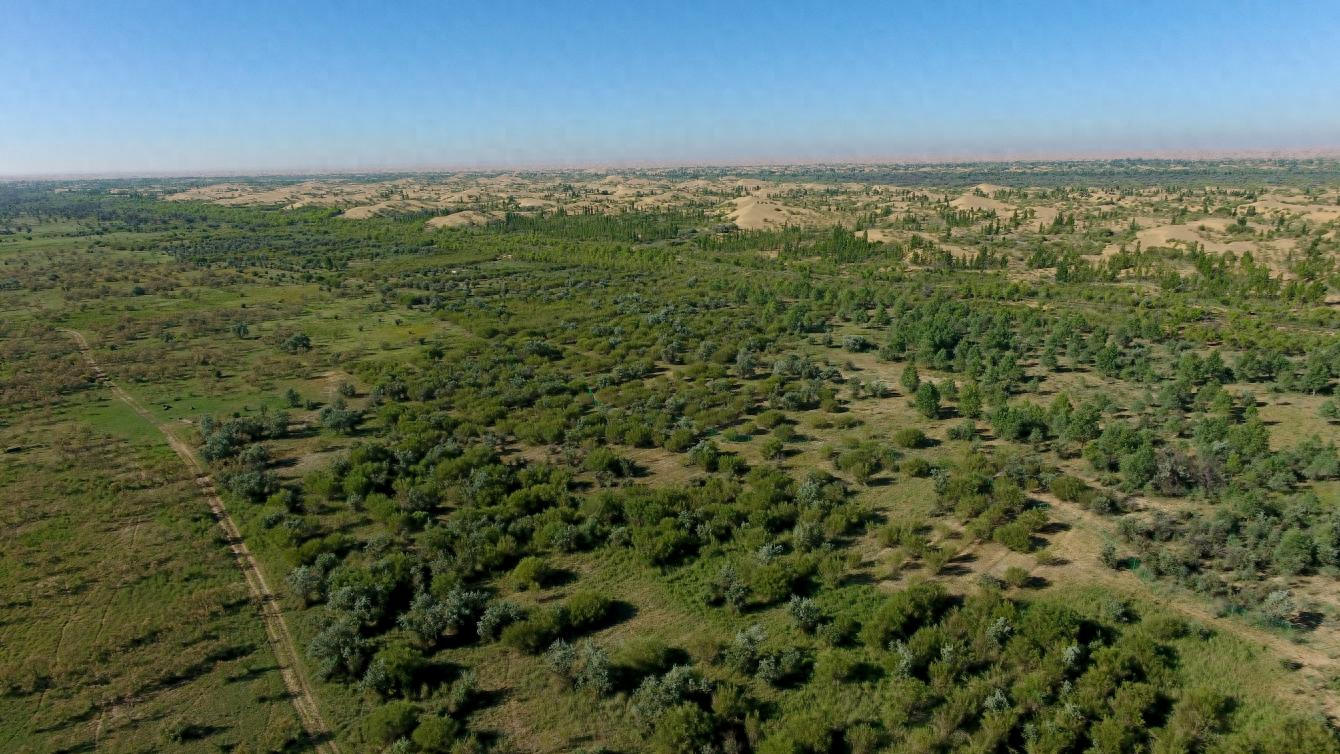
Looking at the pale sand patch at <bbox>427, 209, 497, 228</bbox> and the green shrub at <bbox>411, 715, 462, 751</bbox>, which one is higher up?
the pale sand patch at <bbox>427, 209, 497, 228</bbox>

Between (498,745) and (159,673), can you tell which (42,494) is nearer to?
(159,673)

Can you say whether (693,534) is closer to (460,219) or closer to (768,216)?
(768,216)

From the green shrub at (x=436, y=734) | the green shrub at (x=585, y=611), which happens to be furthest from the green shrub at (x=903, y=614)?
the green shrub at (x=436, y=734)

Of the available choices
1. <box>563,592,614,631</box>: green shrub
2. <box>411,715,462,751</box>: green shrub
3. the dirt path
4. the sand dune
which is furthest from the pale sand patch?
<box>411,715,462,751</box>: green shrub

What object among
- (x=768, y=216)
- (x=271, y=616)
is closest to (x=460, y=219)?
(x=768, y=216)

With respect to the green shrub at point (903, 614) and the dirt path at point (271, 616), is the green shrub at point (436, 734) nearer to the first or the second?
the dirt path at point (271, 616)

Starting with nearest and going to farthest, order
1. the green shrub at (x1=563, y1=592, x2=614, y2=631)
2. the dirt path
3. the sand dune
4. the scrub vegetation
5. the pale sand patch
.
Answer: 1. the scrub vegetation
2. the dirt path
3. the green shrub at (x1=563, y1=592, x2=614, y2=631)
4. the sand dune
5. the pale sand patch

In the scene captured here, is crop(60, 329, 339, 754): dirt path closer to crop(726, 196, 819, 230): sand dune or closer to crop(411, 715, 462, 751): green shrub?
crop(411, 715, 462, 751): green shrub

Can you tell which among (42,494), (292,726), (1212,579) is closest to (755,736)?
(292,726)
